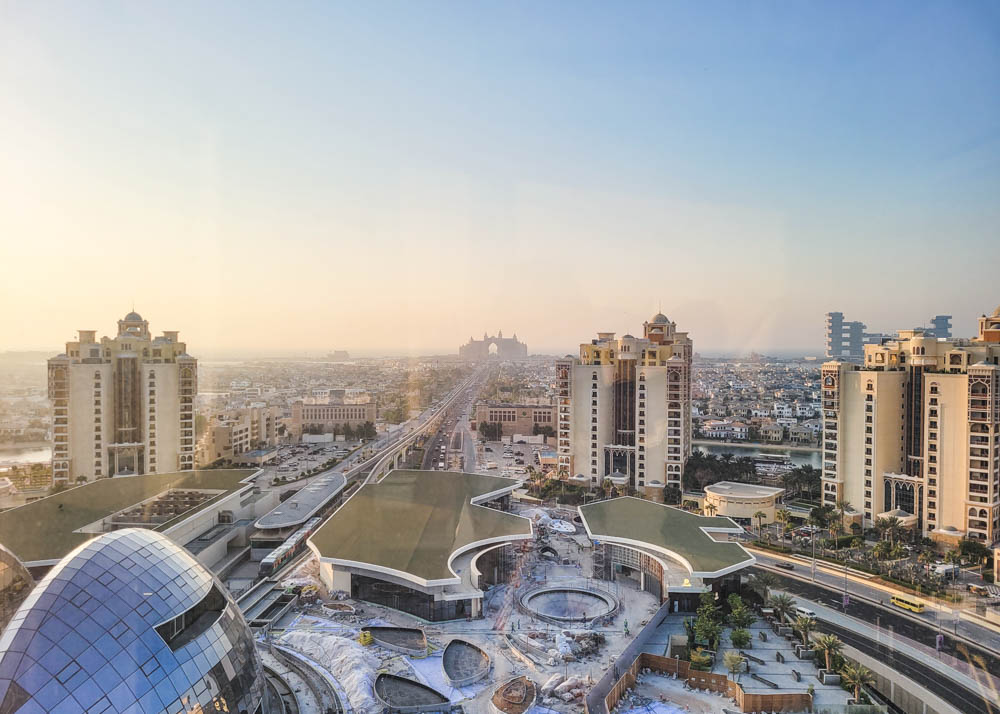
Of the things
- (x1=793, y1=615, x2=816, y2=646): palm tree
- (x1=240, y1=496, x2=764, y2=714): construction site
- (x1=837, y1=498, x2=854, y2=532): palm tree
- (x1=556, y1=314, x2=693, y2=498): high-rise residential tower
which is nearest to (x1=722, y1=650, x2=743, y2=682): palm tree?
(x1=240, y1=496, x2=764, y2=714): construction site

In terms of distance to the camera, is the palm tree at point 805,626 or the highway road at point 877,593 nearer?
the palm tree at point 805,626

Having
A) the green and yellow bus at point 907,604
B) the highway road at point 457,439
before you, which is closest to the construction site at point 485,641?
the green and yellow bus at point 907,604

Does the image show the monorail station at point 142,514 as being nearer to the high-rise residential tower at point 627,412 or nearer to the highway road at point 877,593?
the high-rise residential tower at point 627,412

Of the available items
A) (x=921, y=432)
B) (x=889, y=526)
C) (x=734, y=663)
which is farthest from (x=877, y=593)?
(x=921, y=432)

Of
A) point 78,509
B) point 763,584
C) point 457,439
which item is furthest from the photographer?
point 457,439

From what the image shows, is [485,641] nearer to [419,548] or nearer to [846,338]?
[419,548]

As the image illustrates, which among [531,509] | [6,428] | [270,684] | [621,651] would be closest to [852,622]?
[621,651]
